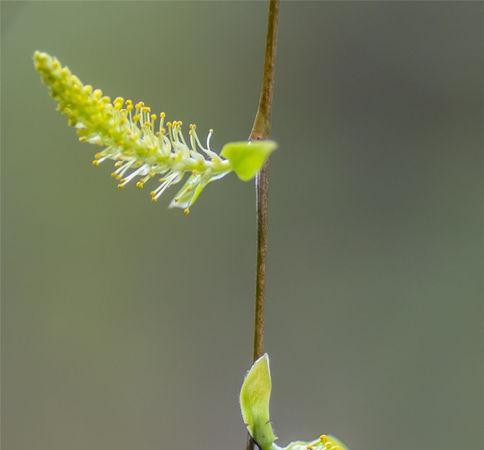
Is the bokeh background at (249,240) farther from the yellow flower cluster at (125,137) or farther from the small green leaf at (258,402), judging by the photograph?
the yellow flower cluster at (125,137)

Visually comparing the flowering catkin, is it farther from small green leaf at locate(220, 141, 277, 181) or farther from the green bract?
the green bract

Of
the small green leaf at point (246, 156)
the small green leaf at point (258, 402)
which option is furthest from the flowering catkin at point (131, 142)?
the small green leaf at point (258, 402)

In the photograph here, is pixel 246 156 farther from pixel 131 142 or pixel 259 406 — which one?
pixel 259 406

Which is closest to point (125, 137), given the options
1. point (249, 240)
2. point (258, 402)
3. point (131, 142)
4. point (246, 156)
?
point (131, 142)

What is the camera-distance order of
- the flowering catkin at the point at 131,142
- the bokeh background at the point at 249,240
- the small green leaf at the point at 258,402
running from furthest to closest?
the bokeh background at the point at 249,240, the small green leaf at the point at 258,402, the flowering catkin at the point at 131,142

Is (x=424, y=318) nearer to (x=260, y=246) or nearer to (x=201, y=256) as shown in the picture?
(x=201, y=256)

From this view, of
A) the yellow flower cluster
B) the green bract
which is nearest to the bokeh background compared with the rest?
the green bract
